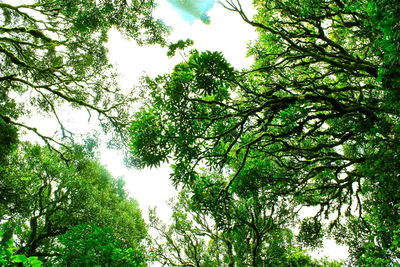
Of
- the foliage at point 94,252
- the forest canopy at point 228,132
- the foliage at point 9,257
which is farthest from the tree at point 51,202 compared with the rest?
the foliage at point 9,257

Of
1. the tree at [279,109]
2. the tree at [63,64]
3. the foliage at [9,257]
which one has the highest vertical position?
the tree at [63,64]

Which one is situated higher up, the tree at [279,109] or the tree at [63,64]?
the tree at [63,64]

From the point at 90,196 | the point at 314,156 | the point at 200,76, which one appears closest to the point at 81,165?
the point at 90,196

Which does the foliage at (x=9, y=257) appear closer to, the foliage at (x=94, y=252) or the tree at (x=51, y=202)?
the foliage at (x=94, y=252)

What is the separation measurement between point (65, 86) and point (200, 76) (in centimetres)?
980

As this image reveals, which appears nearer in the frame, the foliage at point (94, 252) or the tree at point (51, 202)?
the foliage at point (94, 252)

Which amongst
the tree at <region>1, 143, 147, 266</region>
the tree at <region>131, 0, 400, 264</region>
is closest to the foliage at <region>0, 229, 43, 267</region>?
the tree at <region>131, 0, 400, 264</region>

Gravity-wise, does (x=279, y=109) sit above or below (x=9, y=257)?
above

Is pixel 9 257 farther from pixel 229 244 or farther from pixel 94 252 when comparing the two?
pixel 229 244

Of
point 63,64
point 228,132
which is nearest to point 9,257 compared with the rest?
point 228,132

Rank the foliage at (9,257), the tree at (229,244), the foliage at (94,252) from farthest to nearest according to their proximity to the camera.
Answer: the tree at (229,244) < the foliage at (94,252) < the foliage at (9,257)

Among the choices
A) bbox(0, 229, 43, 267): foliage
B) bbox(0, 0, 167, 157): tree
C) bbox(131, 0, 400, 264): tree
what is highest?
bbox(0, 0, 167, 157): tree

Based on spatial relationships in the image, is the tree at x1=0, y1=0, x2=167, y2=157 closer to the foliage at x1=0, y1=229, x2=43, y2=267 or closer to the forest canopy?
the forest canopy

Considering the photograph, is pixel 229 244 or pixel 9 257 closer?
pixel 9 257
